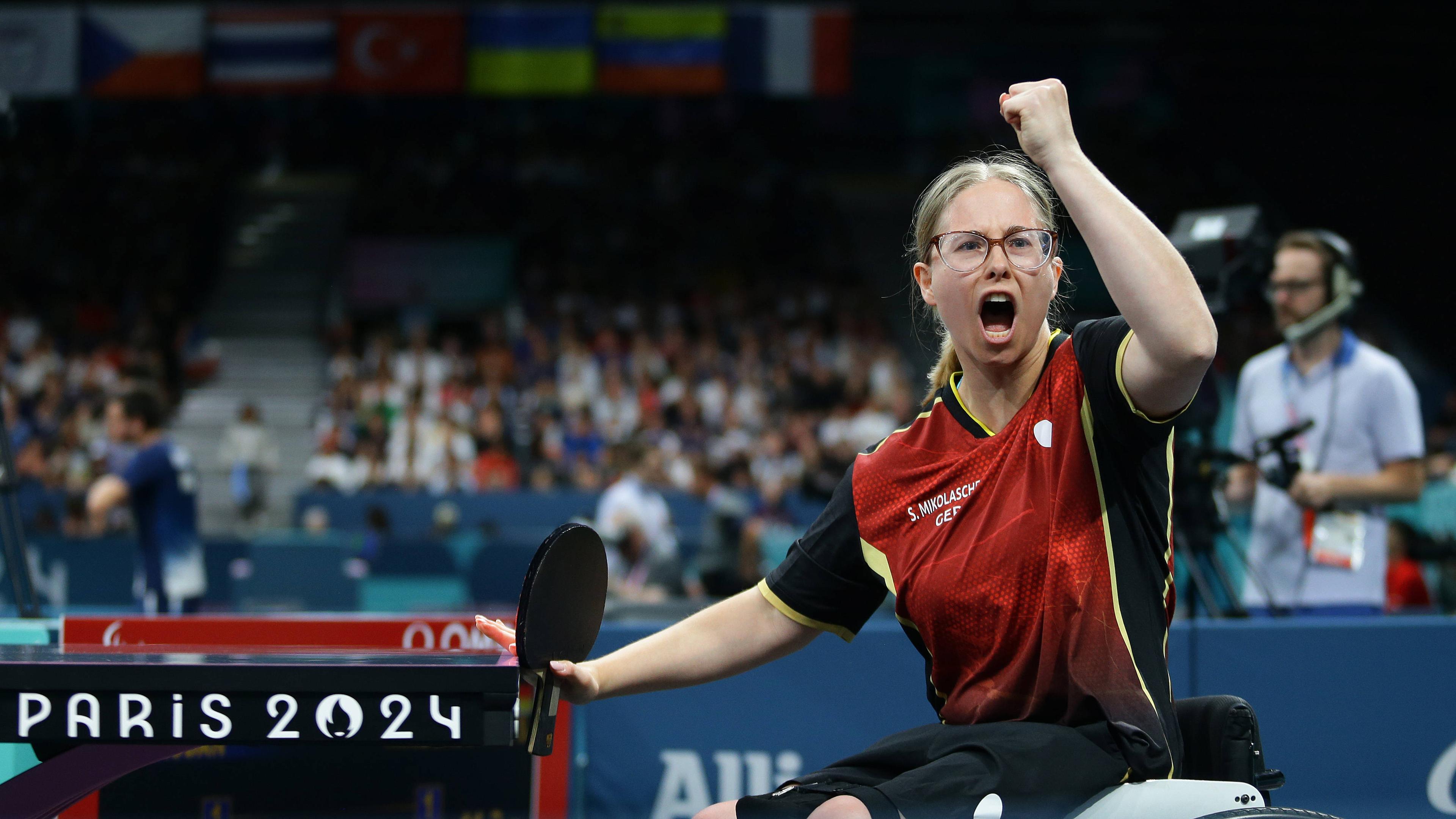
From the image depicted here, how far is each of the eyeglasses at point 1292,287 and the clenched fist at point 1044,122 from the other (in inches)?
107

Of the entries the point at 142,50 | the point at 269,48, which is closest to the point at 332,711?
the point at 269,48

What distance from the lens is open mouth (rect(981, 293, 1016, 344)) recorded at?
Answer: 1.66m

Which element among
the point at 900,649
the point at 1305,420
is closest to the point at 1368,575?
the point at 1305,420

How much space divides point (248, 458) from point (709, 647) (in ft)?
39.2

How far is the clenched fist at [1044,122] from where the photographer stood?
1.47 meters

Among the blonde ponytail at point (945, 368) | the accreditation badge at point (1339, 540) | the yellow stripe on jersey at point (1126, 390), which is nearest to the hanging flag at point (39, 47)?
the accreditation badge at point (1339, 540)

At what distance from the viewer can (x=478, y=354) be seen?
564 inches

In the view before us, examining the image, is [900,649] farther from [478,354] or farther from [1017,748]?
[478,354]

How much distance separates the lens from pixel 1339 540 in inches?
152

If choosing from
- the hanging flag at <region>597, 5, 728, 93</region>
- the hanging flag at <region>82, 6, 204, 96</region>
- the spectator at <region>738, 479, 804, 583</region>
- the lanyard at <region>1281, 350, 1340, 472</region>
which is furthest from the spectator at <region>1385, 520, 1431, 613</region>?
the hanging flag at <region>82, 6, 204, 96</region>

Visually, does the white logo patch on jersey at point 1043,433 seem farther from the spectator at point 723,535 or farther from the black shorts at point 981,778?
the spectator at point 723,535

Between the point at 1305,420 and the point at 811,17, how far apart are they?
12.5m

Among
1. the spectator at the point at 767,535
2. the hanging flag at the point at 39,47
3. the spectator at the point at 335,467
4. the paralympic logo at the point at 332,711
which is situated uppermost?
the hanging flag at the point at 39,47

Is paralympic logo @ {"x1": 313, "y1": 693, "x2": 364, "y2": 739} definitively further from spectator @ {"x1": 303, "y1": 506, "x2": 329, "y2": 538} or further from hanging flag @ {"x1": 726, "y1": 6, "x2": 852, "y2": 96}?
hanging flag @ {"x1": 726, "y1": 6, "x2": 852, "y2": 96}
